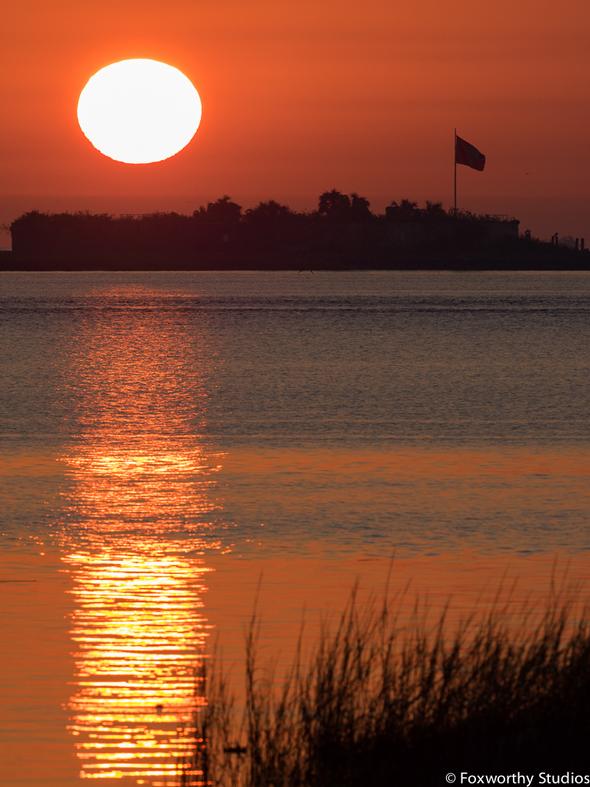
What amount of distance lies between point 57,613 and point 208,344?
262 feet

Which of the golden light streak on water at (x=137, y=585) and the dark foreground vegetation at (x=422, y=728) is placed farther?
the golden light streak on water at (x=137, y=585)

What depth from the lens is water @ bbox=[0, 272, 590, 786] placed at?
13.5 m

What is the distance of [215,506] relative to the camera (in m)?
25.4

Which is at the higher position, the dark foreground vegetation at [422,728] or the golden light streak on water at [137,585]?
the dark foreground vegetation at [422,728]

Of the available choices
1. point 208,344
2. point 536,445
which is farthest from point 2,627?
point 208,344

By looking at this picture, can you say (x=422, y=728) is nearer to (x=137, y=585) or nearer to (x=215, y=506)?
(x=137, y=585)

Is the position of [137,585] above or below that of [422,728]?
below

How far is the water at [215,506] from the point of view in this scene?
1347cm

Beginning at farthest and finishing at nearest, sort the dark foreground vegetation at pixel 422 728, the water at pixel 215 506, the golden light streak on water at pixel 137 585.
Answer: the water at pixel 215 506, the golden light streak on water at pixel 137 585, the dark foreground vegetation at pixel 422 728

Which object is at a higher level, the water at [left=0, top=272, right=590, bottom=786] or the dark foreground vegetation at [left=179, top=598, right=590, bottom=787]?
the dark foreground vegetation at [left=179, top=598, right=590, bottom=787]

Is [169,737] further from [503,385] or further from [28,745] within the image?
[503,385]

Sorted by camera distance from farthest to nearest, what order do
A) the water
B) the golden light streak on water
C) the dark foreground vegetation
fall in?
1. the water
2. the golden light streak on water
3. the dark foreground vegetation

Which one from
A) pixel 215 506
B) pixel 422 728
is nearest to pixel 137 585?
pixel 215 506

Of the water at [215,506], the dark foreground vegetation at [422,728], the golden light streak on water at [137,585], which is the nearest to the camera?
the dark foreground vegetation at [422,728]
